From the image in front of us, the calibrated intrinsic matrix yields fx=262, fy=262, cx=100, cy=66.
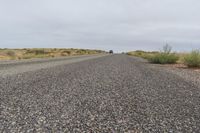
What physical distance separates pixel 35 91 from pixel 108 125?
394cm

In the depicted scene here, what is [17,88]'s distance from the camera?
861cm

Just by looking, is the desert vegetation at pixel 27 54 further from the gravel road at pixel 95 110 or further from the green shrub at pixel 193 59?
the gravel road at pixel 95 110

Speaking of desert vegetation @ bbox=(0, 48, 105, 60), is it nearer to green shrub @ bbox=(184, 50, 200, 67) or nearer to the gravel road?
green shrub @ bbox=(184, 50, 200, 67)

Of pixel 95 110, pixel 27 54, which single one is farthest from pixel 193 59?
pixel 27 54

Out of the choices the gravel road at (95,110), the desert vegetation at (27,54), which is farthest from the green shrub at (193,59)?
the desert vegetation at (27,54)

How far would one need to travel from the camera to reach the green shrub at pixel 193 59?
22219 mm

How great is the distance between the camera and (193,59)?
2231 centimetres

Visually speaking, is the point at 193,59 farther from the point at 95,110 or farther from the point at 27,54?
the point at 27,54

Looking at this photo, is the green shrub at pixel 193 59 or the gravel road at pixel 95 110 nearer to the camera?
the gravel road at pixel 95 110

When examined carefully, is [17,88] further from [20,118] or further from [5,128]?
[5,128]

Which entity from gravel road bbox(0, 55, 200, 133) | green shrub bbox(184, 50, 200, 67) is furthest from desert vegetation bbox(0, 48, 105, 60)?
gravel road bbox(0, 55, 200, 133)

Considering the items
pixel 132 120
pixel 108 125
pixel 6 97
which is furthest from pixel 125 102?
pixel 6 97

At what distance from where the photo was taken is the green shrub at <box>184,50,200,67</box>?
22.2m

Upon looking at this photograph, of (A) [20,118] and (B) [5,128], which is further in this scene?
(A) [20,118]
